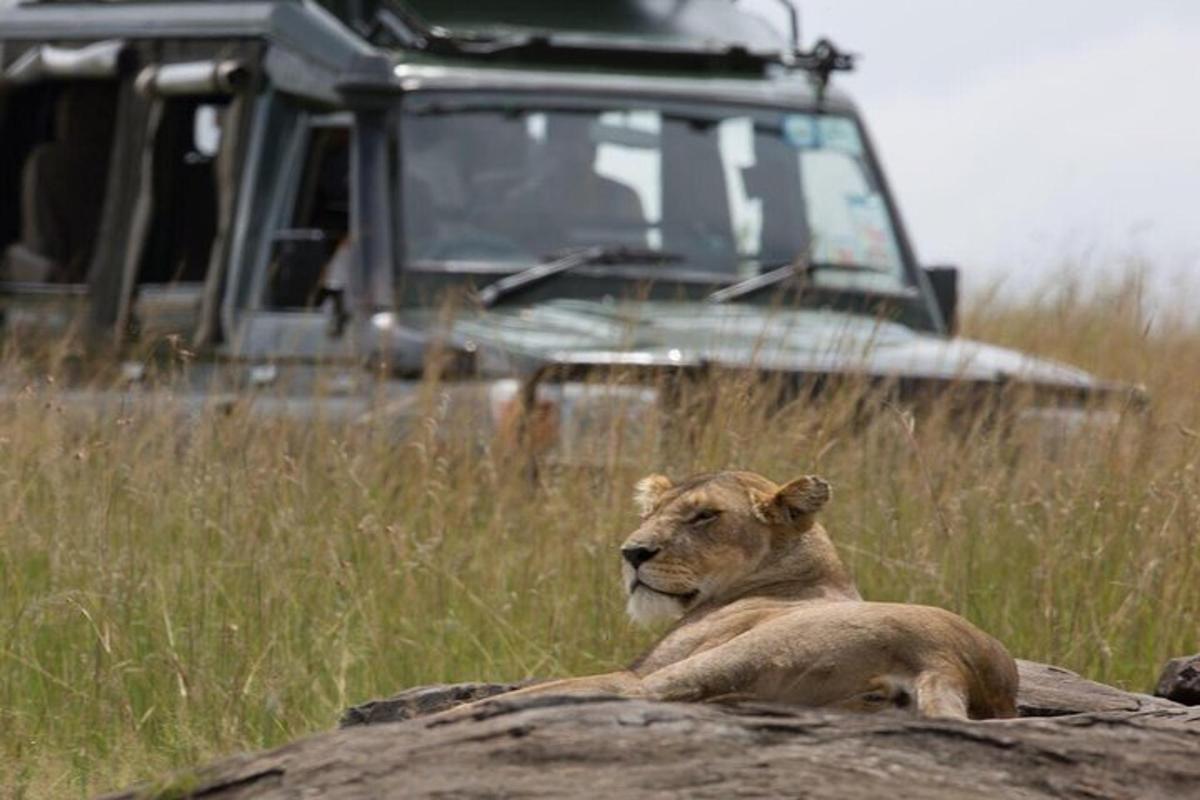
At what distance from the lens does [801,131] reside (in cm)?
1020

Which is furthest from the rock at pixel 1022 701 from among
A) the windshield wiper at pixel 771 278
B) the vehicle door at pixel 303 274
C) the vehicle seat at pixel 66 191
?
the vehicle seat at pixel 66 191

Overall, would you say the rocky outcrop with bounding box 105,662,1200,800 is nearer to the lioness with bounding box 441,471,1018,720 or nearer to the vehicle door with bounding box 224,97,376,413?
the lioness with bounding box 441,471,1018,720

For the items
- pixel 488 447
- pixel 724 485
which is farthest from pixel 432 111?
pixel 724 485

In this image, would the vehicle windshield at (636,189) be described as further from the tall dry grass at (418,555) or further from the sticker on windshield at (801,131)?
the tall dry grass at (418,555)

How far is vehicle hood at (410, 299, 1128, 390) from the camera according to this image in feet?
27.9

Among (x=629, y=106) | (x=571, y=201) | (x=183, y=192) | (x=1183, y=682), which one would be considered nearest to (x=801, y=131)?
(x=629, y=106)

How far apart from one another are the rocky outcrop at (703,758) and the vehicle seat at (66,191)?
22.7 ft

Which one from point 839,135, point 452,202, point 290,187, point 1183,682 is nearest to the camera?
point 1183,682

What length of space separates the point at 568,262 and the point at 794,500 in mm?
4345

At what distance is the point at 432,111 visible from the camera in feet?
31.6

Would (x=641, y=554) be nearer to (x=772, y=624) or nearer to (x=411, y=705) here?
(x=411, y=705)

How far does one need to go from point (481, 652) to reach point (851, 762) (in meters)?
3.03

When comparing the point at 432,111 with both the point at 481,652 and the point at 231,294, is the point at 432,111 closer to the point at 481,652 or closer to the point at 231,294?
the point at 231,294

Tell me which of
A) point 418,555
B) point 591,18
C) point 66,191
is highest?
point 591,18
